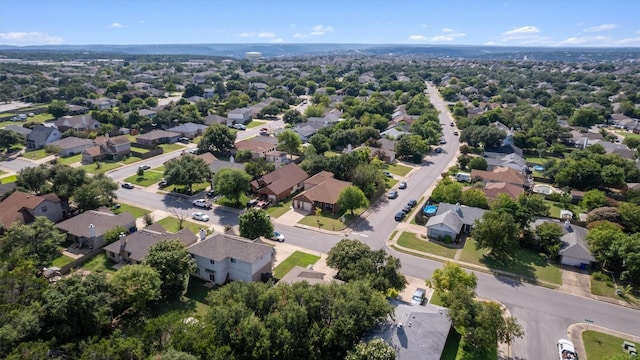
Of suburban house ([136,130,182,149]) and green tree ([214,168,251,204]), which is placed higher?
green tree ([214,168,251,204])

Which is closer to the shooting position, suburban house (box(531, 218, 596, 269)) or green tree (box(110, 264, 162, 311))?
green tree (box(110, 264, 162, 311))

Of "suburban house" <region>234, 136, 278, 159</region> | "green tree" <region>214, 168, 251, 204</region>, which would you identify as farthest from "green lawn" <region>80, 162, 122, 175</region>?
"green tree" <region>214, 168, 251, 204</region>

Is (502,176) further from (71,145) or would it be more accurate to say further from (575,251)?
(71,145)

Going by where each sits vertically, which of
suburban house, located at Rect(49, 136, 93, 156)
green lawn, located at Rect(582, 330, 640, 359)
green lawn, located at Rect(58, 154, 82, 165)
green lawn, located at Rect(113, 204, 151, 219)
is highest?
suburban house, located at Rect(49, 136, 93, 156)

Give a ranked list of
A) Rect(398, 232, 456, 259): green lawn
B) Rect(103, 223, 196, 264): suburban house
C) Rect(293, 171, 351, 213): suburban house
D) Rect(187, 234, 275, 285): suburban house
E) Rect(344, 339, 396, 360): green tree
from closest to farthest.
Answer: Rect(344, 339, 396, 360): green tree → Rect(187, 234, 275, 285): suburban house → Rect(103, 223, 196, 264): suburban house → Rect(398, 232, 456, 259): green lawn → Rect(293, 171, 351, 213): suburban house

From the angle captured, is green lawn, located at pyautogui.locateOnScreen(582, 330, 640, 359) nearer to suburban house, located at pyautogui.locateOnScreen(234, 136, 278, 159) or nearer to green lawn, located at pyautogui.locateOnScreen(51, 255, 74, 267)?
green lawn, located at pyautogui.locateOnScreen(51, 255, 74, 267)

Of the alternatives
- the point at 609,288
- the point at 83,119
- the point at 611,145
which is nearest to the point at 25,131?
the point at 83,119

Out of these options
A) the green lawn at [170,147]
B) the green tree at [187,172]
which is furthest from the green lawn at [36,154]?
the green tree at [187,172]
